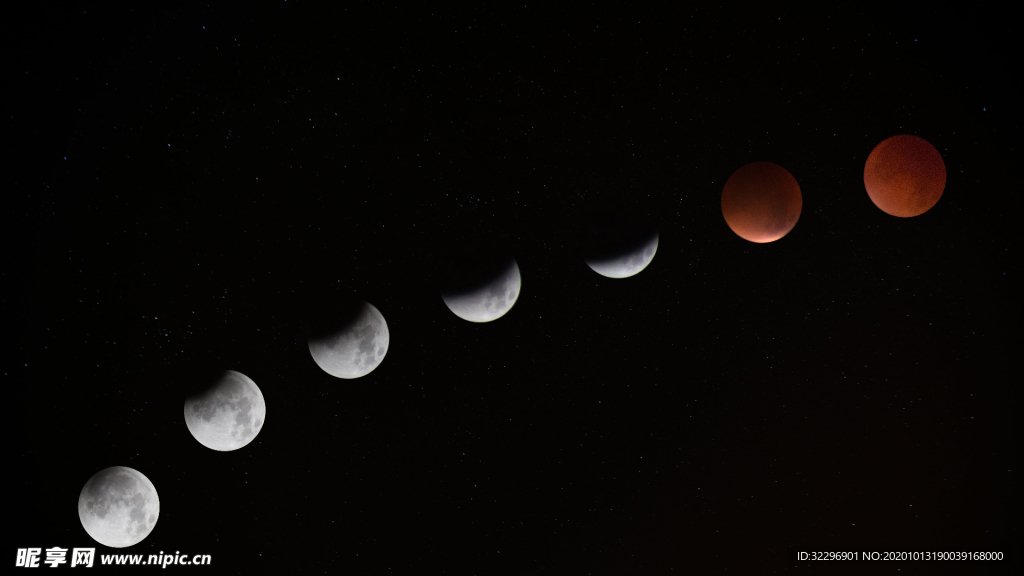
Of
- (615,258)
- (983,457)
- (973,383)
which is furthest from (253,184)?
(983,457)

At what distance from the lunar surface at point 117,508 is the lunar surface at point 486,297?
3.45ft

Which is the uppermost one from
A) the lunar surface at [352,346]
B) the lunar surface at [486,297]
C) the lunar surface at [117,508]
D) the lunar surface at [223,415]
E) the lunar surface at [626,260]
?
the lunar surface at [626,260]

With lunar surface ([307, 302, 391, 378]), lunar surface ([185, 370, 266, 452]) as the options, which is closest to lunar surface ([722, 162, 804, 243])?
lunar surface ([307, 302, 391, 378])

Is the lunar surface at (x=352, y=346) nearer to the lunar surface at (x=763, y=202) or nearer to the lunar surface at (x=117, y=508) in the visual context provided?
the lunar surface at (x=117, y=508)

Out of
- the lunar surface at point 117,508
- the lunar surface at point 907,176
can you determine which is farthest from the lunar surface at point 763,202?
the lunar surface at point 117,508

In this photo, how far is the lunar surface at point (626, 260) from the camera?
1.59m

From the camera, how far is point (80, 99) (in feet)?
5.26

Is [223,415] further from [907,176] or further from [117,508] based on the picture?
[907,176]

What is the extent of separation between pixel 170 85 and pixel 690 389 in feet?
6.54

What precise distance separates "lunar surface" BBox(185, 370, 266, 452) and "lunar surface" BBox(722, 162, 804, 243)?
5.18 ft

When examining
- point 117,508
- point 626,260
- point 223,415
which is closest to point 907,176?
point 626,260

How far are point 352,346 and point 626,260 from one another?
86 centimetres

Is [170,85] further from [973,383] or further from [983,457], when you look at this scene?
[983,457]

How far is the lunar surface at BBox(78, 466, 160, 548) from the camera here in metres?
1.47
